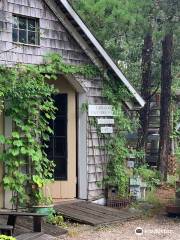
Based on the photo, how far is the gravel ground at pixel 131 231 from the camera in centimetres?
970

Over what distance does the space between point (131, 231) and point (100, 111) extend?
11.1ft

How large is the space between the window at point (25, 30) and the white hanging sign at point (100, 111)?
2074 millimetres

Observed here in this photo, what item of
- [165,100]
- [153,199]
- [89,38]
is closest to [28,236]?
[89,38]

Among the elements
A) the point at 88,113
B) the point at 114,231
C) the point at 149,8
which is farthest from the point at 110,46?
the point at 114,231

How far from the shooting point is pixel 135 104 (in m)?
13.6

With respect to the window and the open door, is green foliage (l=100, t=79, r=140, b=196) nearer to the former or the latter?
the open door

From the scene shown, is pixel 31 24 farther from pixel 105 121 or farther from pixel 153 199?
pixel 153 199

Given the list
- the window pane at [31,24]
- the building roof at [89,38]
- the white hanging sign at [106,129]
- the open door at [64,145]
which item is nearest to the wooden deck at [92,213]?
the open door at [64,145]

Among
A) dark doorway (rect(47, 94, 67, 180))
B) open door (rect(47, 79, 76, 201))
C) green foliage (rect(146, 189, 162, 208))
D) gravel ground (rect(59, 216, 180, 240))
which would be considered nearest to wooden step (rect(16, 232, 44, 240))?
gravel ground (rect(59, 216, 180, 240))

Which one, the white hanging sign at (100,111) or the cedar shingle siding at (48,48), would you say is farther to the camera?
the white hanging sign at (100,111)

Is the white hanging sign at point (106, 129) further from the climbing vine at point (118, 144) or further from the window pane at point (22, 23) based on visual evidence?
the window pane at point (22, 23)

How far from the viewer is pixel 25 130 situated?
35.1 ft

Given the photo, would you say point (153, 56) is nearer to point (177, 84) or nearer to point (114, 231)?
point (177, 84)

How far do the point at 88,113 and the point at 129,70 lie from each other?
9.32 m
